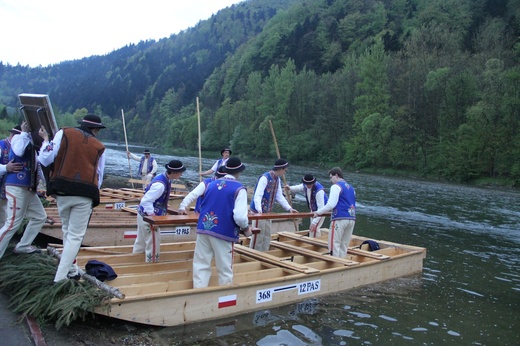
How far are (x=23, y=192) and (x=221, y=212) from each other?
9.78 ft

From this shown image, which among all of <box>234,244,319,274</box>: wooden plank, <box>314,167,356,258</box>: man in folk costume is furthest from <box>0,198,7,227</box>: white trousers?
<box>314,167,356,258</box>: man in folk costume

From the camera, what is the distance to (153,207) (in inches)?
307

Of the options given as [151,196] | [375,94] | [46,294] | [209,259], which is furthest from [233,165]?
[375,94]

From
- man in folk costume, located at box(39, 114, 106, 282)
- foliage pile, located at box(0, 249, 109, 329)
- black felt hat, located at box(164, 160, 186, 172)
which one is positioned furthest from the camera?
black felt hat, located at box(164, 160, 186, 172)

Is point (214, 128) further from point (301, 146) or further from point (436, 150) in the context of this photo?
point (436, 150)

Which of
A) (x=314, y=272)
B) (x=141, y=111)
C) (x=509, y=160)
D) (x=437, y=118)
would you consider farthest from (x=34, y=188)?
(x=141, y=111)

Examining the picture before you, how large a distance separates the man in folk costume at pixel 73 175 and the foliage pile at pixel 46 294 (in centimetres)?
22

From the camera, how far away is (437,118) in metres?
51.3

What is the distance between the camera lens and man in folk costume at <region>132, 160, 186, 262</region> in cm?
759

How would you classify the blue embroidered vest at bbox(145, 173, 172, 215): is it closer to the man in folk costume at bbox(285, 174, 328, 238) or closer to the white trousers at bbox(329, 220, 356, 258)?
the white trousers at bbox(329, 220, 356, 258)

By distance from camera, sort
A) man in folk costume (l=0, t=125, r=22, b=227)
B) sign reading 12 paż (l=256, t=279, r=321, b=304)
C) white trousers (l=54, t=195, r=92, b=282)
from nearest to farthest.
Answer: white trousers (l=54, t=195, r=92, b=282) → man in folk costume (l=0, t=125, r=22, b=227) → sign reading 12 paż (l=256, t=279, r=321, b=304)

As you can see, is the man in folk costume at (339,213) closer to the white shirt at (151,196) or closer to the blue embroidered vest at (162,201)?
the blue embroidered vest at (162,201)

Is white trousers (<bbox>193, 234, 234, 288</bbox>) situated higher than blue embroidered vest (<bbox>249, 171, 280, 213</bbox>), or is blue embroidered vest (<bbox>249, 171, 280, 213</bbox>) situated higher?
blue embroidered vest (<bbox>249, 171, 280, 213</bbox>)

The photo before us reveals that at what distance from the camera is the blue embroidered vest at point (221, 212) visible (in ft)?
21.6
